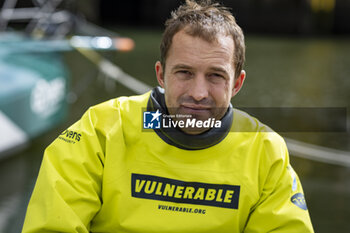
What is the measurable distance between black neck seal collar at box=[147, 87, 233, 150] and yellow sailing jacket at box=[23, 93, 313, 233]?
17mm

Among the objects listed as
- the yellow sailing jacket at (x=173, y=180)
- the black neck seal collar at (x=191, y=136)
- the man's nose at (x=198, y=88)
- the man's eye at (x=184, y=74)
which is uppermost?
the man's eye at (x=184, y=74)

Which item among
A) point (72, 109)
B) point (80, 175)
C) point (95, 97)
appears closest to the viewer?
point (80, 175)

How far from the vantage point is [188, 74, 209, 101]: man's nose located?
1.31 meters

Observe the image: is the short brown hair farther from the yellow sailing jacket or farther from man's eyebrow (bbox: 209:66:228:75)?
the yellow sailing jacket

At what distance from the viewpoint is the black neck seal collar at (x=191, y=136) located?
1388mm

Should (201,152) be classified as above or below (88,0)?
above

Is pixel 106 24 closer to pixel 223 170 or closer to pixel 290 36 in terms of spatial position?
pixel 290 36

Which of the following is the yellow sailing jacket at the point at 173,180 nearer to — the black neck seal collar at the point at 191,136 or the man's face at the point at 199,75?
the black neck seal collar at the point at 191,136

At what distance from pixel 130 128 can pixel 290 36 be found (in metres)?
13.6

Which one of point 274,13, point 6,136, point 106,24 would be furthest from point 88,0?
point 6,136

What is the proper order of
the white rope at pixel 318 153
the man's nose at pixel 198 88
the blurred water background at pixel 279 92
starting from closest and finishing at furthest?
the man's nose at pixel 198 88 → the blurred water background at pixel 279 92 → the white rope at pixel 318 153

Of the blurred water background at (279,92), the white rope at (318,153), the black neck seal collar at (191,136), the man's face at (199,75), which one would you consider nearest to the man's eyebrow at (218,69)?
the man's face at (199,75)

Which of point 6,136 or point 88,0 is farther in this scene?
point 88,0

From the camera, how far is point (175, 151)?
142cm
